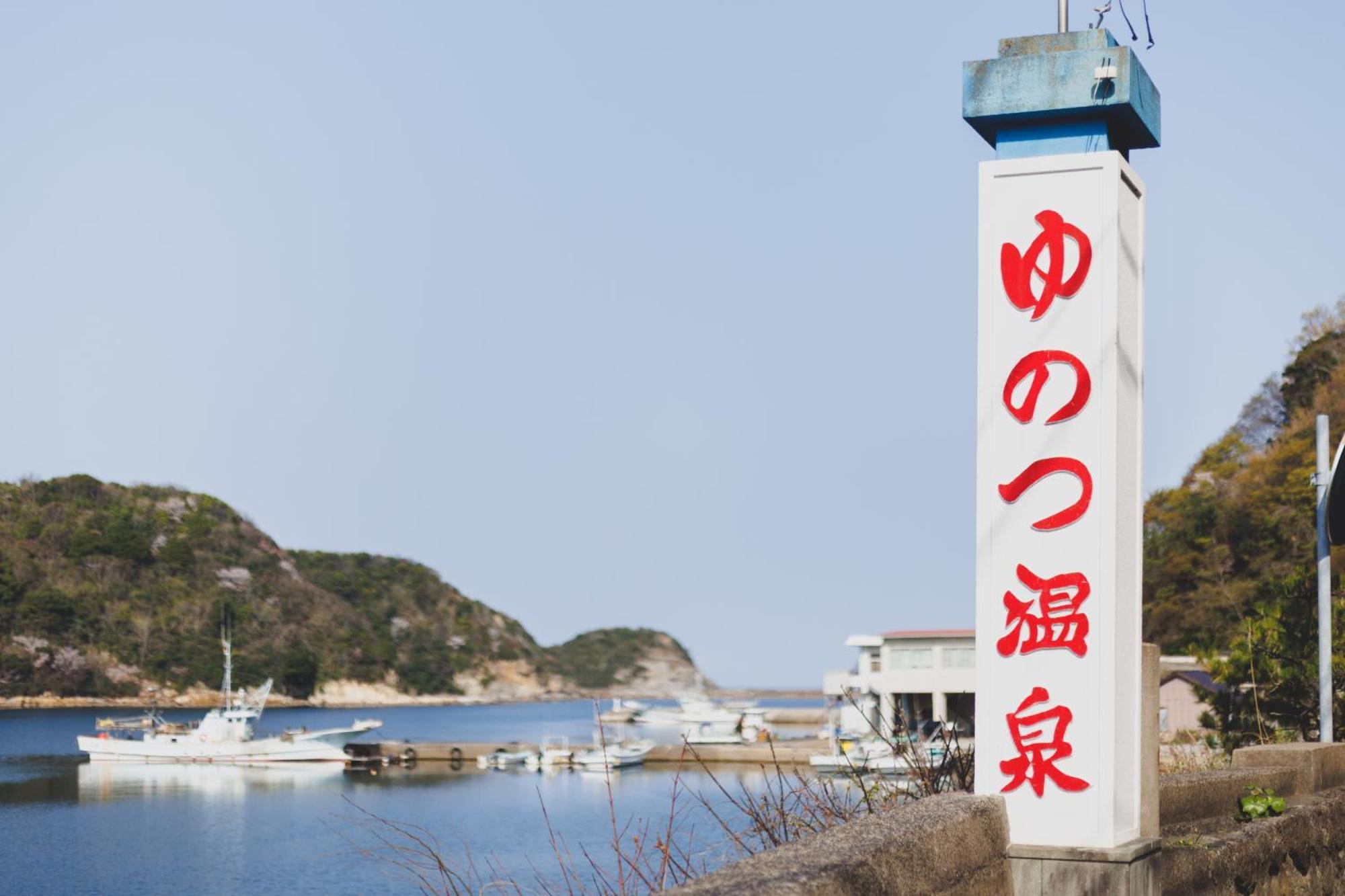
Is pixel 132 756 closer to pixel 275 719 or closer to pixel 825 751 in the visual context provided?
pixel 825 751

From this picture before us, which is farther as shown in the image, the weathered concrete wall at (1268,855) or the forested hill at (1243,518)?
the forested hill at (1243,518)

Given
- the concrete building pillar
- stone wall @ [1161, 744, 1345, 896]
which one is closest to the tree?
the concrete building pillar

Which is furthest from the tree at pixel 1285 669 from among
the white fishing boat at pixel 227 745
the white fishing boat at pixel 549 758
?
the white fishing boat at pixel 227 745

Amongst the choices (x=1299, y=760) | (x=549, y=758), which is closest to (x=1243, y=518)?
(x=549, y=758)

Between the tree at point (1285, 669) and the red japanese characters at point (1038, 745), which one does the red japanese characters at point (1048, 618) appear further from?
the tree at point (1285, 669)

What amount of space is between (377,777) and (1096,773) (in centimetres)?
7498

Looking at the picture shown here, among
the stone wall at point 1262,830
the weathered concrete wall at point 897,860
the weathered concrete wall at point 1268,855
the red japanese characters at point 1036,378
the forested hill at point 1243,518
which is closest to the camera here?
the weathered concrete wall at point 897,860

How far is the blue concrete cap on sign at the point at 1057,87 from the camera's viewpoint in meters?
7.01

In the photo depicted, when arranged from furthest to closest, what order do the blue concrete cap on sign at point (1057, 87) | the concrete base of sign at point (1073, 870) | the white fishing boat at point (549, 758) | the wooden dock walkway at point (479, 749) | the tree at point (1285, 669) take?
the wooden dock walkway at point (479, 749) → the white fishing boat at point (549, 758) → the tree at point (1285, 669) → the blue concrete cap on sign at point (1057, 87) → the concrete base of sign at point (1073, 870)

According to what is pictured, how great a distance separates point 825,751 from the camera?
A: 71938mm

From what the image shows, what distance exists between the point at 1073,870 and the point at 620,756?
2895 inches

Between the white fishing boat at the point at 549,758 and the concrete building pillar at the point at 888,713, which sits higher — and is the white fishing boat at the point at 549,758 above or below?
below

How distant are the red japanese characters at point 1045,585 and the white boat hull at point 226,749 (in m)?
82.9

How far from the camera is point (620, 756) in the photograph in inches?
3098
